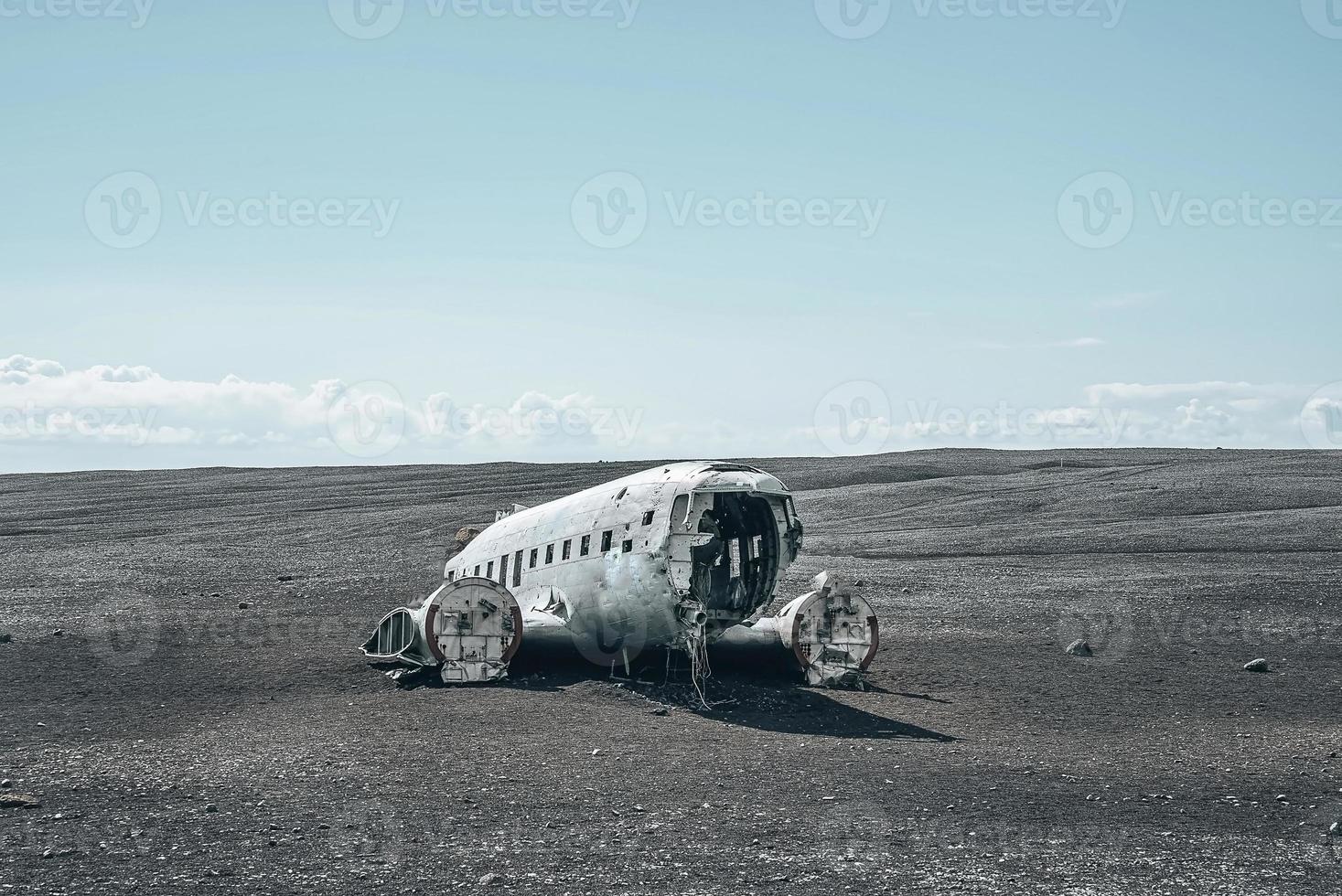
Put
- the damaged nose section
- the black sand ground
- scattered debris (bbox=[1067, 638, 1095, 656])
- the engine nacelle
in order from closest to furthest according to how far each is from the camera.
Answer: the black sand ground, the damaged nose section, the engine nacelle, scattered debris (bbox=[1067, 638, 1095, 656])

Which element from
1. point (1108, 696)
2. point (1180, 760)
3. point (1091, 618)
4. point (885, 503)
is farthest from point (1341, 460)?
point (1180, 760)

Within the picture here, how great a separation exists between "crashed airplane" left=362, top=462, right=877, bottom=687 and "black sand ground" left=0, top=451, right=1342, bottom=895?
2.76 ft

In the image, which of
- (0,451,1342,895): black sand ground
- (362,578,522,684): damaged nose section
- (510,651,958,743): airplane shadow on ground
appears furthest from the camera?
(362,578,522,684): damaged nose section

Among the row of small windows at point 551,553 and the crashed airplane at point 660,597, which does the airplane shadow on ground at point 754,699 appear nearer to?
the crashed airplane at point 660,597

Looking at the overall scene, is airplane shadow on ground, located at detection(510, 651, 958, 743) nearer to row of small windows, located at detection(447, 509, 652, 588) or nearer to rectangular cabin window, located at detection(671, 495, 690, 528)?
row of small windows, located at detection(447, 509, 652, 588)

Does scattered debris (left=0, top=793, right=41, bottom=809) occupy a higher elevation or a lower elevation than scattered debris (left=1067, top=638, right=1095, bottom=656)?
higher

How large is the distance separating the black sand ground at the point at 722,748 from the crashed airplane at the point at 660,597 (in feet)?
2.76

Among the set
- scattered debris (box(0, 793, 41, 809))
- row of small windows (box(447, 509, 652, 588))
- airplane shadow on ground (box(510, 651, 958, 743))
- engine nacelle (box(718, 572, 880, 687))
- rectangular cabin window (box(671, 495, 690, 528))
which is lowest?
airplane shadow on ground (box(510, 651, 958, 743))

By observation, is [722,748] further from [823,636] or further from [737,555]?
[737,555]

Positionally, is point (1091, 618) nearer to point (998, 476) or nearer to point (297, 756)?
point (297, 756)

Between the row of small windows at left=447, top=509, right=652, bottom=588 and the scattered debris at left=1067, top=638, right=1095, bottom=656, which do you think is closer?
the row of small windows at left=447, top=509, right=652, bottom=588

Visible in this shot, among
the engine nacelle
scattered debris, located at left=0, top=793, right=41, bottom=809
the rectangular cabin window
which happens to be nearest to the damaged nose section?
the rectangular cabin window

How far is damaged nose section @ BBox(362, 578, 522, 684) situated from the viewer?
894 inches

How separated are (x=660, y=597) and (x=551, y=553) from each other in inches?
169
